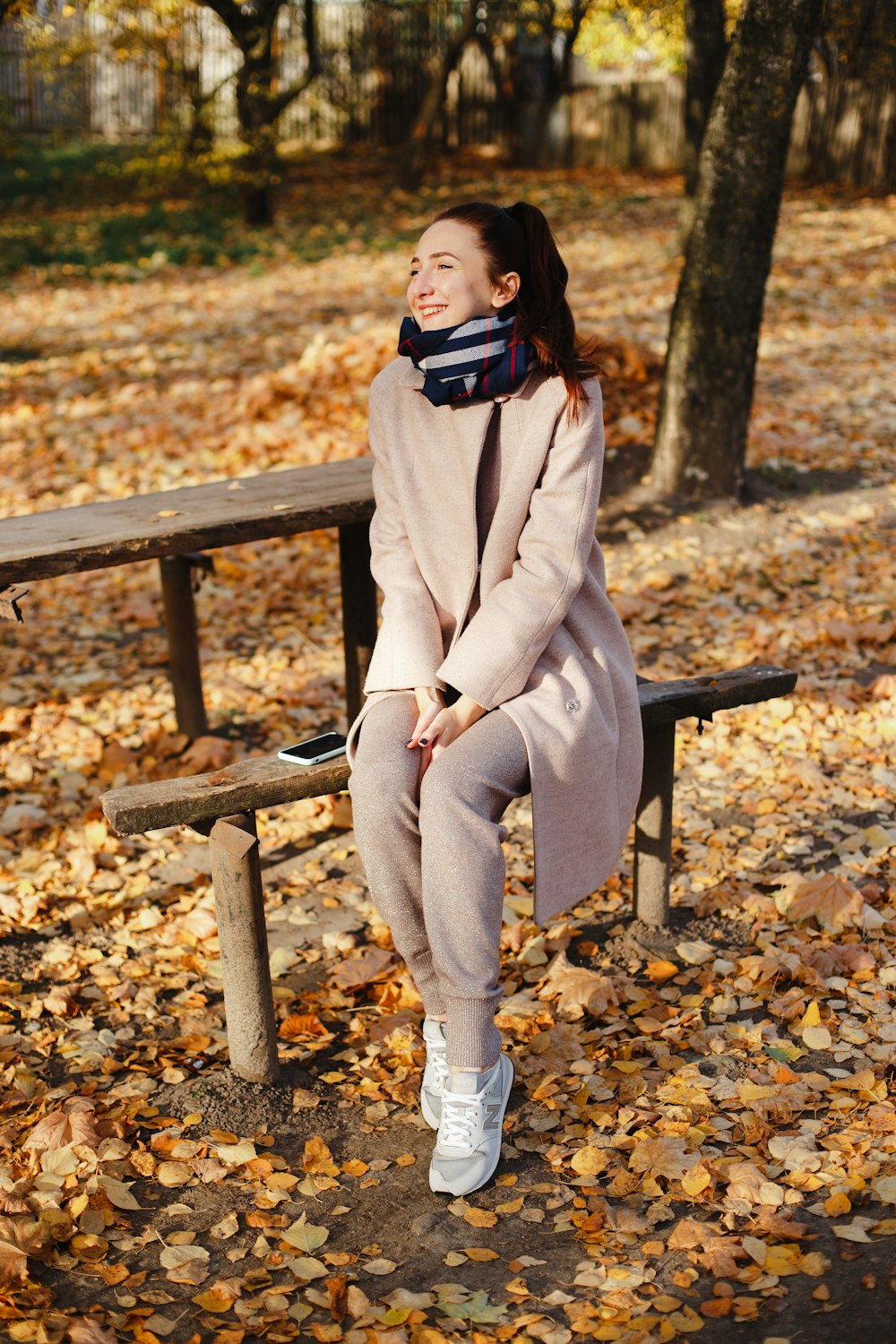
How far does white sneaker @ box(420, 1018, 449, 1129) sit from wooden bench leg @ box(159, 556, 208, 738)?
6.82 feet

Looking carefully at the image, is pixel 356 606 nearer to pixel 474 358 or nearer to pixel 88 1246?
pixel 474 358

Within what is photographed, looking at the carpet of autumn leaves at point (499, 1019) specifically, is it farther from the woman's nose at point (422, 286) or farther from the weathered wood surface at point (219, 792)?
the woman's nose at point (422, 286)

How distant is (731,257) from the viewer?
5938 mm

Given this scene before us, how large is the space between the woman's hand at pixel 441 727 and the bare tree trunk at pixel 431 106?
1384 centimetres

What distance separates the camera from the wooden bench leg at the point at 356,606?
4.23 metres

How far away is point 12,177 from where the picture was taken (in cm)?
1775

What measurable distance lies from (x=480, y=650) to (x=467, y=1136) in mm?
1008

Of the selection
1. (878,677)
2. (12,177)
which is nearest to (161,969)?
(878,677)

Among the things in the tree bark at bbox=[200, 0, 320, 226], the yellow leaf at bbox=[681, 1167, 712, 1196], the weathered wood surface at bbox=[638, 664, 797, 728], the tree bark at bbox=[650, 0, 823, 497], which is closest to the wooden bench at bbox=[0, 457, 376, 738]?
the weathered wood surface at bbox=[638, 664, 797, 728]

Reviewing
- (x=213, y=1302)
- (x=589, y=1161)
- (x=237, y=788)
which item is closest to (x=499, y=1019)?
(x=589, y=1161)

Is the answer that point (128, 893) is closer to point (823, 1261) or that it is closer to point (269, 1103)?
point (269, 1103)

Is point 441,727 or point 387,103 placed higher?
point 387,103

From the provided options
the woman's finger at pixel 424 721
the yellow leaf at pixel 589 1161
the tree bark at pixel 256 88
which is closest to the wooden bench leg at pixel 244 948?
the woman's finger at pixel 424 721

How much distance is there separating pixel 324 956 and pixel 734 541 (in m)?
3.47
